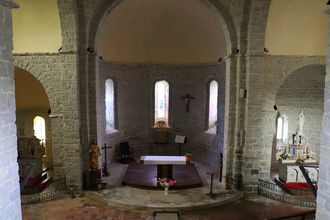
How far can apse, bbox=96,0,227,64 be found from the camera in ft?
46.2

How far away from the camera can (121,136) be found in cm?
1608

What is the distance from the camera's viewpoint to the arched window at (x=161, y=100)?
16.6 meters

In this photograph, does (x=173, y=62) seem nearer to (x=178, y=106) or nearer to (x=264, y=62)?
(x=178, y=106)

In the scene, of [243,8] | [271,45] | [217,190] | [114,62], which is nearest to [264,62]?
[271,45]

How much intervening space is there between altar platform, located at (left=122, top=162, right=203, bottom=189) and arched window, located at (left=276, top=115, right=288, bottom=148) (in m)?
4.51

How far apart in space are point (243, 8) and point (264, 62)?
2.15 meters

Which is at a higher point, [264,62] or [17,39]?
[17,39]

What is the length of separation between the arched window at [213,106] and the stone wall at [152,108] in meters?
0.27

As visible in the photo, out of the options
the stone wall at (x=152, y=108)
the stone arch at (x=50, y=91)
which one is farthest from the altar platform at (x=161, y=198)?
the stone wall at (x=152, y=108)

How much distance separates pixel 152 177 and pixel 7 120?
9.09 meters

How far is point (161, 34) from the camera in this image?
15.3 m

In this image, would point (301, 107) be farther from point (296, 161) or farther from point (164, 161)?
point (164, 161)

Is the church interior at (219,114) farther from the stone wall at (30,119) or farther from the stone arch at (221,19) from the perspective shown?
the stone wall at (30,119)

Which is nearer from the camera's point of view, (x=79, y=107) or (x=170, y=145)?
(x=79, y=107)
